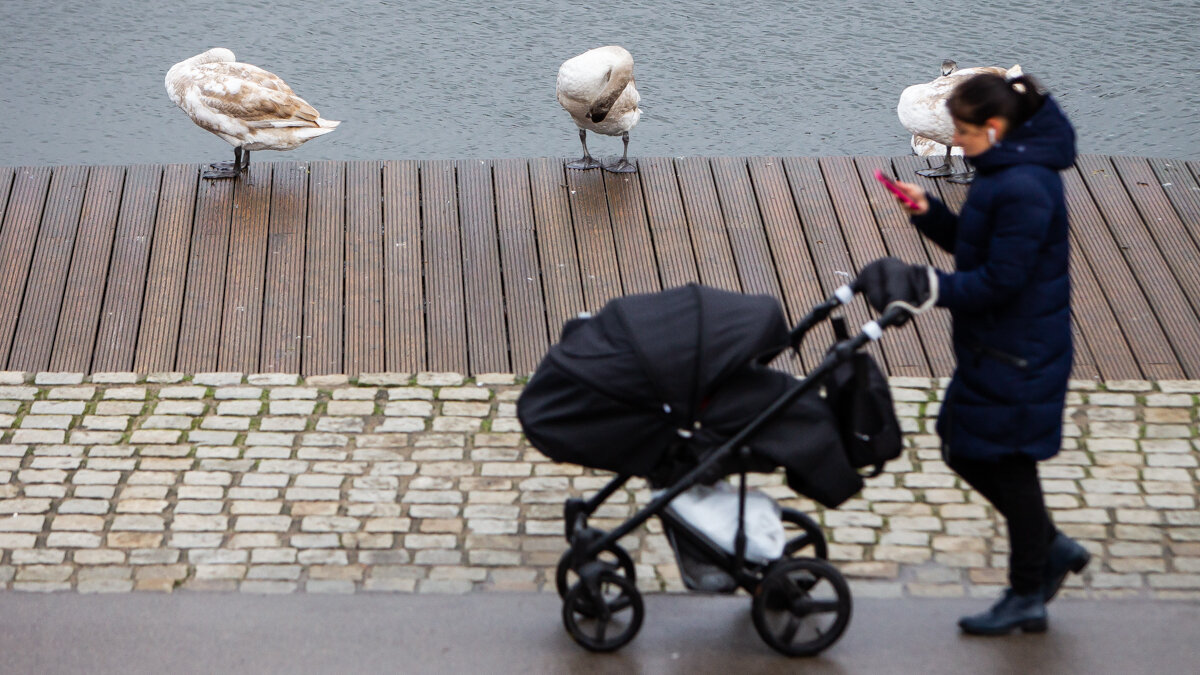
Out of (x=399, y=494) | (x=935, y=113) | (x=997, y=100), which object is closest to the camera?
(x=997, y=100)

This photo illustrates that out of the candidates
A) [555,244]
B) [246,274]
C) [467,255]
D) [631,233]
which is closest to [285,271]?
[246,274]

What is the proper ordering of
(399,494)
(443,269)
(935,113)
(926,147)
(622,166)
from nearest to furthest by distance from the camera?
(399,494) → (443,269) → (935,113) → (622,166) → (926,147)

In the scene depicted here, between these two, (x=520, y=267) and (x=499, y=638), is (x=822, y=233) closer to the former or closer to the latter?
(x=520, y=267)

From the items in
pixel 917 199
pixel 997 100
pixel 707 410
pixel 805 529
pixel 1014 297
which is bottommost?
pixel 805 529

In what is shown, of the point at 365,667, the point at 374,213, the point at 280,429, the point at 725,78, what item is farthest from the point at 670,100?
the point at 365,667

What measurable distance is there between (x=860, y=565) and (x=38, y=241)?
4612 millimetres

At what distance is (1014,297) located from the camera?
4.01 metres

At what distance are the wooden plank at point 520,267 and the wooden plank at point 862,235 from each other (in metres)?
1.66

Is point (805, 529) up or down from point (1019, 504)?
down

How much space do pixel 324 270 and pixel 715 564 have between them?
3.26m

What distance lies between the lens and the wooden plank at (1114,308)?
6199 mm

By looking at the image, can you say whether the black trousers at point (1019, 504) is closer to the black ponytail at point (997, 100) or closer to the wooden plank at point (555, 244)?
the black ponytail at point (997, 100)

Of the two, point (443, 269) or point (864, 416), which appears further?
point (443, 269)

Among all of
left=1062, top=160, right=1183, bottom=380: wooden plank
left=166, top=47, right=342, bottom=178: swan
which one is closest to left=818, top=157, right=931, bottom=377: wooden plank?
left=1062, top=160, right=1183, bottom=380: wooden plank
